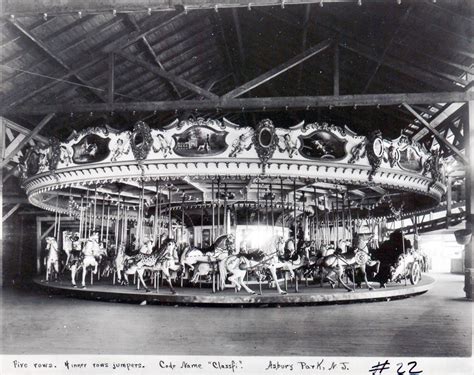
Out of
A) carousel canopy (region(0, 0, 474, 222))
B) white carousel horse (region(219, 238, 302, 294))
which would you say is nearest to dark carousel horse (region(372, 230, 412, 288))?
carousel canopy (region(0, 0, 474, 222))

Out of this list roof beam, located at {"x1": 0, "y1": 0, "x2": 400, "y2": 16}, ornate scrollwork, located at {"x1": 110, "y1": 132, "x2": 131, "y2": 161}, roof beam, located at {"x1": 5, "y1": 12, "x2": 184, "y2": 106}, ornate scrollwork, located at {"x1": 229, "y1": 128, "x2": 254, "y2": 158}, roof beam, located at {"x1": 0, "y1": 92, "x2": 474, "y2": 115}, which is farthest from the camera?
roof beam, located at {"x1": 5, "y1": 12, "x2": 184, "y2": 106}

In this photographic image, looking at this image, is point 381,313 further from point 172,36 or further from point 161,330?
point 172,36

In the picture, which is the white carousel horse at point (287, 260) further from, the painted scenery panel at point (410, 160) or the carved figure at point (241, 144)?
the painted scenery panel at point (410, 160)

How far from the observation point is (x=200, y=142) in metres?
7.34

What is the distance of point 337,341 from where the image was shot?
477cm

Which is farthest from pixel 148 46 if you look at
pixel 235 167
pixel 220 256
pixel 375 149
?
pixel 375 149

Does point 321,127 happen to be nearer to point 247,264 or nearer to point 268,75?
point 268,75

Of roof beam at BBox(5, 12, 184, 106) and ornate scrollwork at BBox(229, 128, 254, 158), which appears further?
roof beam at BBox(5, 12, 184, 106)

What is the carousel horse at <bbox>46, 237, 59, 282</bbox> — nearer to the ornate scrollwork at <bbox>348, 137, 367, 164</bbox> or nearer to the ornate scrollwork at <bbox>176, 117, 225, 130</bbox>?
the ornate scrollwork at <bbox>176, 117, 225, 130</bbox>

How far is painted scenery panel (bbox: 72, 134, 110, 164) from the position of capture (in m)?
7.73

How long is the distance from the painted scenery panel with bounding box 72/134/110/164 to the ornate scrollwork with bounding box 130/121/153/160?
55cm

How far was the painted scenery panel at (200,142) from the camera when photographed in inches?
287

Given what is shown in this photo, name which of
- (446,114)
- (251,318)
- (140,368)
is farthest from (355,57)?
(140,368)

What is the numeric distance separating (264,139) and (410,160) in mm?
3080
